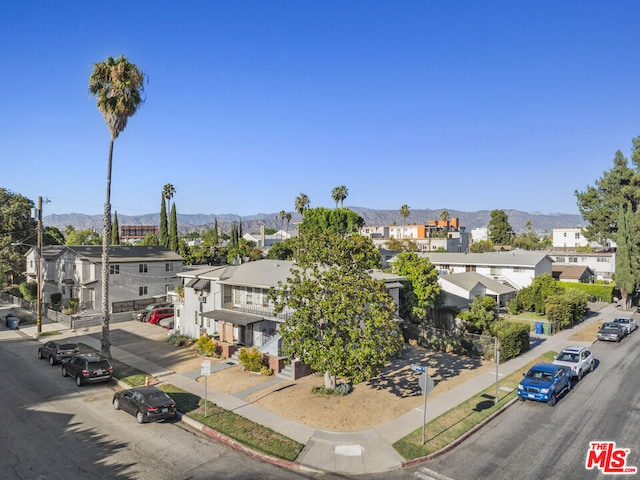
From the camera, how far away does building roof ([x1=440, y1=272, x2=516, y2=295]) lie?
4110 centimetres

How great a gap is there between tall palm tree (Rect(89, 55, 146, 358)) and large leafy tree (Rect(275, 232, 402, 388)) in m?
13.6

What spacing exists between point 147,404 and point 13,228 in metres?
48.9

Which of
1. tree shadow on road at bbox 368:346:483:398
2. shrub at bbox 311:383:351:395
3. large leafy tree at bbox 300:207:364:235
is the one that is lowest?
tree shadow on road at bbox 368:346:483:398

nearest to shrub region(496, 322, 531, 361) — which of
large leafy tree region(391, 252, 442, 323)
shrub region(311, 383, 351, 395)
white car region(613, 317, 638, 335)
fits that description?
large leafy tree region(391, 252, 442, 323)

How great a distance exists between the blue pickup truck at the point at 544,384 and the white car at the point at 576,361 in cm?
247

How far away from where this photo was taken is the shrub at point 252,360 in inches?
942

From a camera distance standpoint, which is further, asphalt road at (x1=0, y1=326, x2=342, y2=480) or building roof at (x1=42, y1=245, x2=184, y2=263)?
building roof at (x1=42, y1=245, x2=184, y2=263)

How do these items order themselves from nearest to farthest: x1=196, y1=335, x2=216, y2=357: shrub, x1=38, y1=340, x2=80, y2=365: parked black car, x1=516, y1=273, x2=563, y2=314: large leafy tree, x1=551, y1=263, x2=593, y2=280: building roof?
1. x1=38, y1=340, x2=80, y2=365: parked black car
2. x1=196, y1=335, x2=216, y2=357: shrub
3. x1=516, y1=273, x2=563, y2=314: large leafy tree
4. x1=551, y1=263, x2=593, y2=280: building roof

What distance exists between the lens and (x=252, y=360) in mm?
23938

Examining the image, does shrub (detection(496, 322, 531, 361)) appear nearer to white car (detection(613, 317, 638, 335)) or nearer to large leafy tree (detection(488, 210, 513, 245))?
white car (detection(613, 317, 638, 335))

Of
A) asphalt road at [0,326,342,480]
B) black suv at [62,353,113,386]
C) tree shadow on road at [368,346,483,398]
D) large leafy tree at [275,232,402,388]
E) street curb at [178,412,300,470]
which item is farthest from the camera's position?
black suv at [62,353,113,386]

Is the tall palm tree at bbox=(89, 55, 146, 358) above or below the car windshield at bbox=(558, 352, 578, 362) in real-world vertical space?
above

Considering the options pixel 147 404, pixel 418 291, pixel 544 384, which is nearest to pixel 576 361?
pixel 544 384

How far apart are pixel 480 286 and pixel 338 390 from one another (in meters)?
26.9
